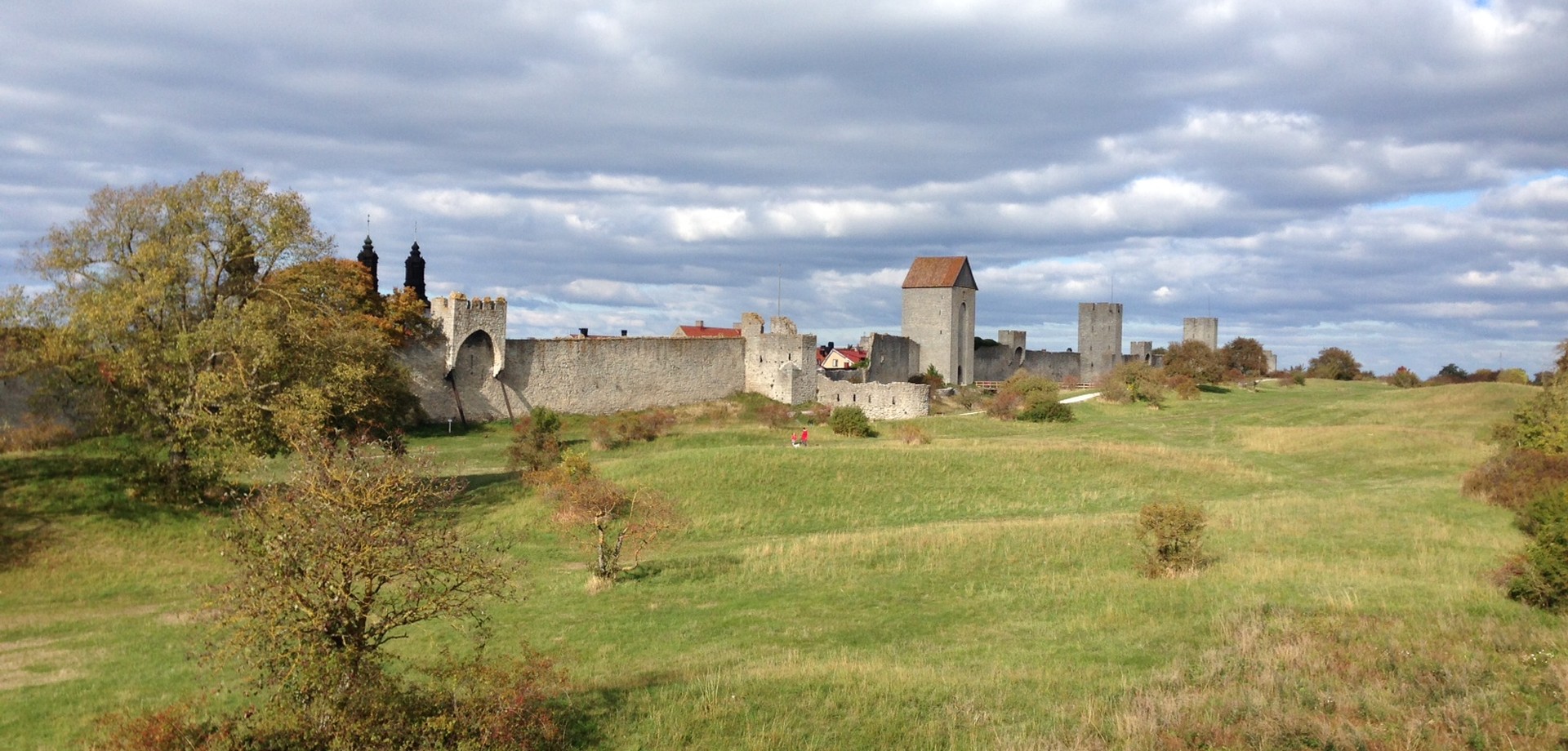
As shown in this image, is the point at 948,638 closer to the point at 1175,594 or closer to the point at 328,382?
the point at 1175,594

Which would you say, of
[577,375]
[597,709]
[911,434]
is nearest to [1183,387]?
[911,434]

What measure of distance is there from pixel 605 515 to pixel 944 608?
23.4 ft

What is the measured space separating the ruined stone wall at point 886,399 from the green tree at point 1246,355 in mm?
39728

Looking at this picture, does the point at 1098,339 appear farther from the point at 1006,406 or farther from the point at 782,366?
the point at 782,366

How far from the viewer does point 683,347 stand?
4962cm

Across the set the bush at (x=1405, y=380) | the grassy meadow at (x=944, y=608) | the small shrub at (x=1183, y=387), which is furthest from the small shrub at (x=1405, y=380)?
the grassy meadow at (x=944, y=608)

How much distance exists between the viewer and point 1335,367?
81625 mm

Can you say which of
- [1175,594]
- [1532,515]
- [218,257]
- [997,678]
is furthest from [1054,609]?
[218,257]

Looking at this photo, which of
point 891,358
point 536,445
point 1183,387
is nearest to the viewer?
point 536,445

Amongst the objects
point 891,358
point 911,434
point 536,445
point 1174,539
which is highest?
point 891,358

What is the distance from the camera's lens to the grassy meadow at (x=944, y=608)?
9.13 metres

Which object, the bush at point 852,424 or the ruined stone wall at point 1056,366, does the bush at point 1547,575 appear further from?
the ruined stone wall at point 1056,366

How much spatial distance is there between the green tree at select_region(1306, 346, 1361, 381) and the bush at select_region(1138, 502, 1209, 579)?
7368cm

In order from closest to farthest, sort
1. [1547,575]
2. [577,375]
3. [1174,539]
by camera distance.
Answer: [1547,575] < [1174,539] < [577,375]
